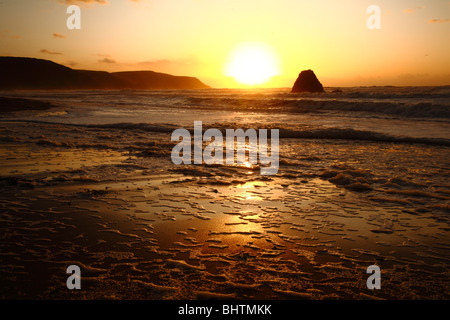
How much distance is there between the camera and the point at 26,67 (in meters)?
127

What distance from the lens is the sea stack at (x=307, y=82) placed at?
178 ft

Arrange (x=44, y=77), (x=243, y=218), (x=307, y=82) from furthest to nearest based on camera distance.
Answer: (x=44, y=77) < (x=307, y=82) < (x=243, y=218)

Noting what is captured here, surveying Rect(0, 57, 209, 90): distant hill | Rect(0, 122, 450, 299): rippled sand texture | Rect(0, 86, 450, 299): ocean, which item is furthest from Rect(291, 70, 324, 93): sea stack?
Rect(0, 57, 209, 90): distant hill

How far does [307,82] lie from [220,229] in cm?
5411

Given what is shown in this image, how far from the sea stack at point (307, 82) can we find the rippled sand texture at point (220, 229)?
48621mm

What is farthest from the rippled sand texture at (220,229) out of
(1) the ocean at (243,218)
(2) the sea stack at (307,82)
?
(2) the sea stack at (307,82)

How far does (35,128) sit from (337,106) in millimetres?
22024

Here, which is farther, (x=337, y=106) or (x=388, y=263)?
(x=337, y=106)

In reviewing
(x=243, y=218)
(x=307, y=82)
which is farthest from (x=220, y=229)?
(x=307, y=82)

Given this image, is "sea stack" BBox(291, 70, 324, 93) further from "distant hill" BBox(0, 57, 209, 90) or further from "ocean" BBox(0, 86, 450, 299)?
"distant hill" BBox(0, 57, 209, 90)

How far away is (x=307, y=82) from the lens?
5456 centimetres

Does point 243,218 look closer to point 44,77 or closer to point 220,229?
point 220,229
